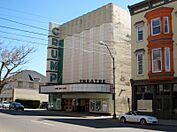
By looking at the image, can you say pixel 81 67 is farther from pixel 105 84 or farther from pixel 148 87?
pixel 148 87

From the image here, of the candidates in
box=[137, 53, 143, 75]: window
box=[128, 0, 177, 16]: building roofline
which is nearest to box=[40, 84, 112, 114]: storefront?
box=[137, 53, 143, 75]: window

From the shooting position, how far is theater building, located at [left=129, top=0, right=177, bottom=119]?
99.7 ft

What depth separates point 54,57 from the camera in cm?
5156

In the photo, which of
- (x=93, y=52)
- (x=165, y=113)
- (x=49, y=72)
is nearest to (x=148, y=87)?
(x=165, y=113)

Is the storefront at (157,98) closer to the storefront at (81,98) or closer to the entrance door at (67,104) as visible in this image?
the storefront at (81,98)

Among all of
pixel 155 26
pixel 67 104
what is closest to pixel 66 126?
pixel 155 26

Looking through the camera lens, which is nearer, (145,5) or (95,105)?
(145,5)

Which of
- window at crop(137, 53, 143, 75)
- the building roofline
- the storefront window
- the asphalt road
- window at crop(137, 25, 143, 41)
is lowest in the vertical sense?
the asphalt road

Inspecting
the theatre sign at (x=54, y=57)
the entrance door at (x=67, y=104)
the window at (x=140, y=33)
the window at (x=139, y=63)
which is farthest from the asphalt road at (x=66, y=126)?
the theatre sign at (x=54, y=57)

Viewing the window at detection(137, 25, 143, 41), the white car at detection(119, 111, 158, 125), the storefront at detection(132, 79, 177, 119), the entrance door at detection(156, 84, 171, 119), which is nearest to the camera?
the white car at detection(119, 111, 158, 125)

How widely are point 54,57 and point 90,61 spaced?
894 centimetres

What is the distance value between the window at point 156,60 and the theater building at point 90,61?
30.5 ft

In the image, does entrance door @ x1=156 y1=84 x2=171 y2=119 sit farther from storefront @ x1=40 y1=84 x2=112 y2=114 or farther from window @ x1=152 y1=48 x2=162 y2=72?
storefront @ x1=40 y1=84 x2=112 y2=114

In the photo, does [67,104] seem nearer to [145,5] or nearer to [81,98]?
[81,98]
